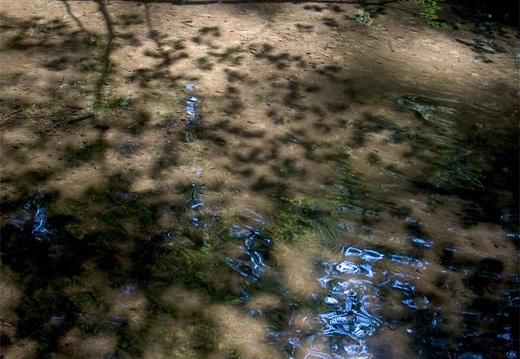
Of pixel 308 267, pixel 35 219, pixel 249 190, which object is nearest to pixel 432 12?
pixel 249 190

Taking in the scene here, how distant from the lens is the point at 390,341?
2.57m

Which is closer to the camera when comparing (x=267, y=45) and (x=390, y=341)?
(x=390, y=341)

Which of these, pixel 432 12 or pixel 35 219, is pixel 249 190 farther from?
pixel 432 12

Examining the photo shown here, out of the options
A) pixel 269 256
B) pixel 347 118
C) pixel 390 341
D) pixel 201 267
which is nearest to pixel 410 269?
pixel 390 341

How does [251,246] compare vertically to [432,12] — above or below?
below

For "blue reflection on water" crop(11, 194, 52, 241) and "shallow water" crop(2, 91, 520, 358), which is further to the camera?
"blue reflection on water" crop(11, 194, 52, 241)

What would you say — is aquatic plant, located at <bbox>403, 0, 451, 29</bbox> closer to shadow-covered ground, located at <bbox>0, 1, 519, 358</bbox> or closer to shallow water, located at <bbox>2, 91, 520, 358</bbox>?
shadow-covered ground, located at <bbox>0, 1, 519, 358</bbox>

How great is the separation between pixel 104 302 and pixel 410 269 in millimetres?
1584

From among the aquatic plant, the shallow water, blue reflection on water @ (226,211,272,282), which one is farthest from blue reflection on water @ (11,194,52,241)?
the aquatic plant

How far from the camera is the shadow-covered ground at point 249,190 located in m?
2.59

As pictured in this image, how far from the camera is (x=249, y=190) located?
3.35 meters

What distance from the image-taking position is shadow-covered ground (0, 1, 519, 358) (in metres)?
2.59

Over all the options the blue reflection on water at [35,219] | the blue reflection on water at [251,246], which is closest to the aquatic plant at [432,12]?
the blue reflection on water at [251,246]

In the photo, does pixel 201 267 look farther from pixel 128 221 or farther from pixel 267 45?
pixel 267 45
